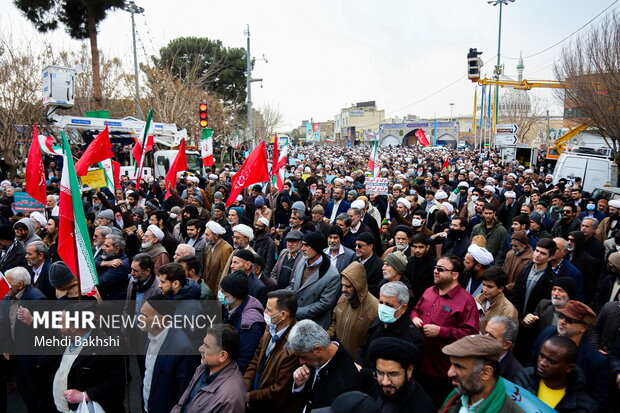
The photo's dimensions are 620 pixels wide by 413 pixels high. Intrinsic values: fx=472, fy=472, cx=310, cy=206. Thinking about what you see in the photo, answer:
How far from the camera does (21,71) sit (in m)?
19.3

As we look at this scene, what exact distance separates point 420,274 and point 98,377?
3448 mm

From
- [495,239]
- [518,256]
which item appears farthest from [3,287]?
[495,239]

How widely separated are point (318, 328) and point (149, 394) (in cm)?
159

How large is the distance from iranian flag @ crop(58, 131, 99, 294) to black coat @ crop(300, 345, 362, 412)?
8.03ft

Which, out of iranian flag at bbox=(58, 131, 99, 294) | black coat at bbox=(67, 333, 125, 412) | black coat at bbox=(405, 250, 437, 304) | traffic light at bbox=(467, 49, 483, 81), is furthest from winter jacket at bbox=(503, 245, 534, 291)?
traffic light at bbox=(467, 49, 483, 81)

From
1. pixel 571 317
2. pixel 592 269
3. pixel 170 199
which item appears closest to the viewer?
pixel 571 317

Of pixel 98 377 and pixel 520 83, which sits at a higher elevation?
pixel 520 83

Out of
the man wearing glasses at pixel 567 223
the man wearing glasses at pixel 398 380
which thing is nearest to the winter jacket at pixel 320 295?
the man wearing glasses at pixel 398 380

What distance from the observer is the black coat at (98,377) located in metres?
3.58

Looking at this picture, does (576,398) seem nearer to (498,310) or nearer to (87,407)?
(498,310)

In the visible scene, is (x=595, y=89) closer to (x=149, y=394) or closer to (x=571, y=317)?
(x=571, y=317)

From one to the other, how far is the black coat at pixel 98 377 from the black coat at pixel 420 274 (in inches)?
126

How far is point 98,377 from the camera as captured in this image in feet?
12.0

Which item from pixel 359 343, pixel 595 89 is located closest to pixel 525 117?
pixel 595 89
